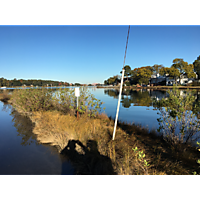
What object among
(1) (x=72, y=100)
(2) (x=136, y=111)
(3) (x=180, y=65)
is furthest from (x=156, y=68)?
(1) (x=72, y=100)

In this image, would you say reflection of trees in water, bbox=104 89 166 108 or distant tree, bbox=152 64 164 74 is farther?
distant tree, bbox=152 64 164 74

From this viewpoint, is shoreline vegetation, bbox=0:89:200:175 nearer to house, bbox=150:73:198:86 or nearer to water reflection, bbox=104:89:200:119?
water reflection, bbox=104:89:200:119

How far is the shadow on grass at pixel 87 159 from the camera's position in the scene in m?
3.21

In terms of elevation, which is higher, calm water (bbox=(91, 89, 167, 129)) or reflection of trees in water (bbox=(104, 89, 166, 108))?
reflection of trees in water (bbox=(104, 89, 166, 108))

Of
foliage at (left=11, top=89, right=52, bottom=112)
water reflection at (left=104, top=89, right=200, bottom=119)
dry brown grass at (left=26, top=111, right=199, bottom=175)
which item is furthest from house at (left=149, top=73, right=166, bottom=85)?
dry brown grass at (left=26, top=111, right=199, bottom=175)

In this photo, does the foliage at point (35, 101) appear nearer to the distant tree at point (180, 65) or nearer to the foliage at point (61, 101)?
the foliage at point (61, 101)

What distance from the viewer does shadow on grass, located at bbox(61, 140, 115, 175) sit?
3207mm

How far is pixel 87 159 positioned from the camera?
3785 mm

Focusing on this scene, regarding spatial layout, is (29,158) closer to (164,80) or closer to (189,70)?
(189,70)

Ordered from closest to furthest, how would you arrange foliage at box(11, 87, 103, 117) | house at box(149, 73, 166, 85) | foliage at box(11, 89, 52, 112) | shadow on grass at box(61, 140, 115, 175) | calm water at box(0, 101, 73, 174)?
1. shadow on grass at box(61, 140, 115, 175)
2. calm water at box(0, 101, 73, 174)
3. foliage at box(11, 87, 103, 117)
4. foliage at box(11, 89, 52, 112)
5. house at box(149, 73, 166, 85)

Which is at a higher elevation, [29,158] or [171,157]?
[171,157]

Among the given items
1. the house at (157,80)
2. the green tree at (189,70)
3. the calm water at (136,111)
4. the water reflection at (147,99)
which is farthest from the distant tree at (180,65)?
the calm water at (136,111)
